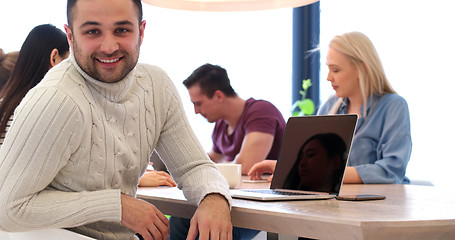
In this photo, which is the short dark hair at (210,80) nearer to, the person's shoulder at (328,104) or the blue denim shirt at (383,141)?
the person's shoulder at (328,104)

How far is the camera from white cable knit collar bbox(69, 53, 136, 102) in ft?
4.40

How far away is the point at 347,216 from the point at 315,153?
0.61m

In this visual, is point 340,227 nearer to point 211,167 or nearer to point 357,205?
point 357,205

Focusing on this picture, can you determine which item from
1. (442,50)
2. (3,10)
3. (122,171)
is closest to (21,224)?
(122,171)

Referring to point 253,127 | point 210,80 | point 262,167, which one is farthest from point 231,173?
point 210,80

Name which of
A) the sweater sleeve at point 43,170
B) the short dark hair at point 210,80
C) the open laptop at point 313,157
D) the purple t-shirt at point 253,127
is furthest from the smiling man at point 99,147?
the short dark hair at point 210,80

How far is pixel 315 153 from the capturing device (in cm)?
171

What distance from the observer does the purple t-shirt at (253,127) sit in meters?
3.33

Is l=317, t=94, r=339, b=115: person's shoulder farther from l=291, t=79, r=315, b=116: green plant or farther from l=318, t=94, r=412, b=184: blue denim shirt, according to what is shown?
l=291, t=79, r=315, b=116: green plant

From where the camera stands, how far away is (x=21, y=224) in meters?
1.20

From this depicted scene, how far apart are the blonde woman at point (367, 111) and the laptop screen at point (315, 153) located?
388 millimetres

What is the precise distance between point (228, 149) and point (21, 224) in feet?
7.71

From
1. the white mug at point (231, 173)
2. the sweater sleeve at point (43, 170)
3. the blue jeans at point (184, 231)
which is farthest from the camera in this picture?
the blue jeans at point (184, 231)

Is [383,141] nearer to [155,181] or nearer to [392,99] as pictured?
[392,99]
